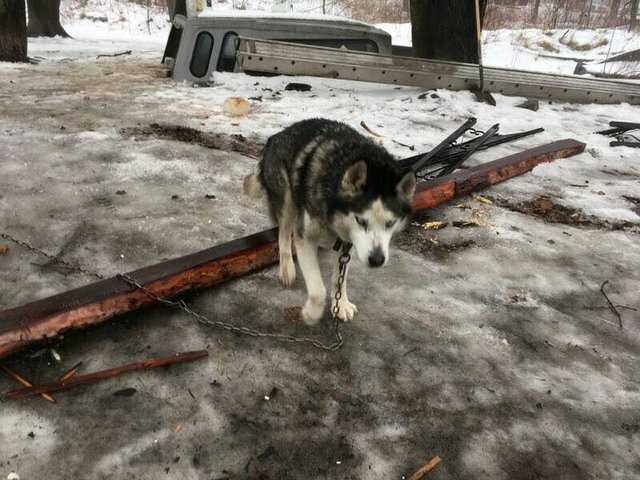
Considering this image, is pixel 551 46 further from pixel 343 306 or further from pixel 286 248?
pixel 343 306

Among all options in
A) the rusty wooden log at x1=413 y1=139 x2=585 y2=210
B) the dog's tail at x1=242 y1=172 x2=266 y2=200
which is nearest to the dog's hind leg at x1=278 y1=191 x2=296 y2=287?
the dog's tail at x1=242 y1=172 x2=266 y2=200

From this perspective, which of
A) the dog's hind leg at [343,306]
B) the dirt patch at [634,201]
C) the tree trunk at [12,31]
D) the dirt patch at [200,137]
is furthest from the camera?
the tree trunk at [12,31]

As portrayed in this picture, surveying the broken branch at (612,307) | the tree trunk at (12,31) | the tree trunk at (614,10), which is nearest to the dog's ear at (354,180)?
the broken branch at (612,307)

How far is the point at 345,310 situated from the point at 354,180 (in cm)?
92

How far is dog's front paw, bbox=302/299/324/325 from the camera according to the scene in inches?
114

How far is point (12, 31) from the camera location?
A: 35.4 ft

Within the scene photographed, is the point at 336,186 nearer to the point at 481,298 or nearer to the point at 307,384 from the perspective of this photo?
the point at 307,384

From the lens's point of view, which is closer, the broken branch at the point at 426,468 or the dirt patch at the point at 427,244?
the broken branch at the point at 426,468

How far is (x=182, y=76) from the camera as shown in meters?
9.41

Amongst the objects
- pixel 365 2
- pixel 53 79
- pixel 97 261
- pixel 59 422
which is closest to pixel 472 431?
pixel 59 422

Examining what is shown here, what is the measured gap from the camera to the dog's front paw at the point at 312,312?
2.89 m

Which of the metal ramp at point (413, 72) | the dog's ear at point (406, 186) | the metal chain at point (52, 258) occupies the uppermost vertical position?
the metal ramp at point (413, 72)

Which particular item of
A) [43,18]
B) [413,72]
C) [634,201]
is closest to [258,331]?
[634,201]

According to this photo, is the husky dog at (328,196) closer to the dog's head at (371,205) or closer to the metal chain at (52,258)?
the dog's head at (371,205)
